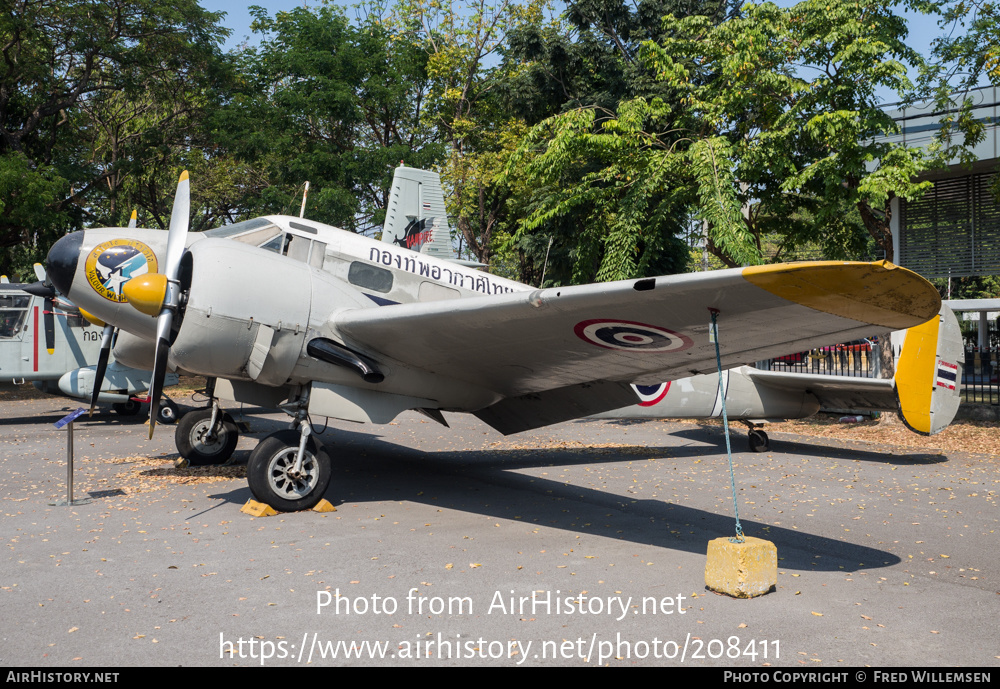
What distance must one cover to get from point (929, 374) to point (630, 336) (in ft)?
21.8

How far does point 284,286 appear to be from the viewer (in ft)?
25.1

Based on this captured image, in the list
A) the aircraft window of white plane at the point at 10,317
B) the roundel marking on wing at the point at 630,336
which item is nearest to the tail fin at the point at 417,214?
the roundel marking on wing at the point at 630,336

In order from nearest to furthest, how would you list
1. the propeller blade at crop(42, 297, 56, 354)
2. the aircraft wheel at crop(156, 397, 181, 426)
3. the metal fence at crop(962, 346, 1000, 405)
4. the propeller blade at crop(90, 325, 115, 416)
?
the propeller blade at crop(90, 325, 115, 416), the aircraft wheel at crop(156, 397, 181, 426), the propeller blade at crop(42, 297, 56, 354), the metal fence at crop(962, 346, 1000, 405)

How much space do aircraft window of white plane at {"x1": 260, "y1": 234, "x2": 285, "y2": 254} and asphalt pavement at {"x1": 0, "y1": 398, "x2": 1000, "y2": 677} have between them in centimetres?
302

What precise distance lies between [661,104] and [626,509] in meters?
9.10

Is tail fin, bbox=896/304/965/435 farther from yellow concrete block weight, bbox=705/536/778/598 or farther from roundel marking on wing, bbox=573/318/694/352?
yellow concrete block weight, bbox=705/536/778/598

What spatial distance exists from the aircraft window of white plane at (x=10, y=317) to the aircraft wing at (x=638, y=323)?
12401 millimetres

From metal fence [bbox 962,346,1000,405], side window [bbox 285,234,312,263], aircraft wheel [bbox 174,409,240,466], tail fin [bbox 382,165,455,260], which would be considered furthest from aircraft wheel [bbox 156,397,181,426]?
metal fence [bbox 962,346,1000,405]

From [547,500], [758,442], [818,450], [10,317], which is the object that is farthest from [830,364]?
[10,317]

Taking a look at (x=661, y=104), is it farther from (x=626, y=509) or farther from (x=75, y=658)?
(x=75, y=658)

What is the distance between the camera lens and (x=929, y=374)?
10516 millimetres

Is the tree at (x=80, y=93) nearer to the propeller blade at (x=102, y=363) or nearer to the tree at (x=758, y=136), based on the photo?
the propeller blade at (x=102, y=363)

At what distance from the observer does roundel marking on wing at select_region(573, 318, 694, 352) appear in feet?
20.0
